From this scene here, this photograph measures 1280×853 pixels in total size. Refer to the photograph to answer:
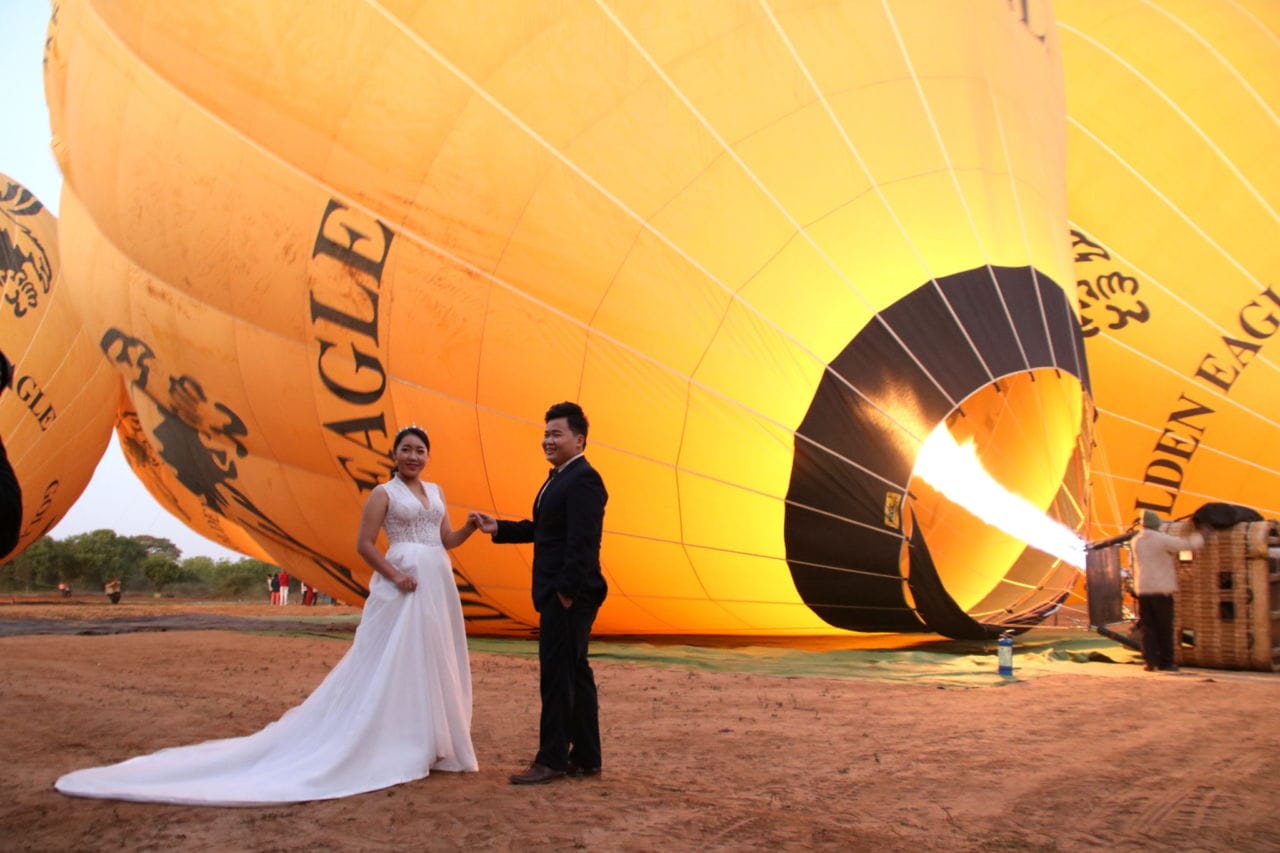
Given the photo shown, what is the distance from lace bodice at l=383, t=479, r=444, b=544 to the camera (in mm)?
3084

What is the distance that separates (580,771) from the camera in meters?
2.78

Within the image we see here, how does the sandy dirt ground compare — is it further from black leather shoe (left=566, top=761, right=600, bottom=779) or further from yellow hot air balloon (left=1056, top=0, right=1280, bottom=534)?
yellow hot air balloon (left=1056, top=0, right=1280, bottom=534)

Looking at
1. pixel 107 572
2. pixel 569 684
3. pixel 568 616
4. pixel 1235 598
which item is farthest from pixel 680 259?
pixel 107 572

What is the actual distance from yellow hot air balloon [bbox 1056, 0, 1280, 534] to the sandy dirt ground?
2.63 m

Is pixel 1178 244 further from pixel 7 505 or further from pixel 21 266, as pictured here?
pixel 21 266

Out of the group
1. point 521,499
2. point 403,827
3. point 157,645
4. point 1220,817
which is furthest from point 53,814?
point 157,645

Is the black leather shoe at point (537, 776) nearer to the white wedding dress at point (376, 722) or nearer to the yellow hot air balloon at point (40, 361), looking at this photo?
the white wedding dress at point (376, 722)

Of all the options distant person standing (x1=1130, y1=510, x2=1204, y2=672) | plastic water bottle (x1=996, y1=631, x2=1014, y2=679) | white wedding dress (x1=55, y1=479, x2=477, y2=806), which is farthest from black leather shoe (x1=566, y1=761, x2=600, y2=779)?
distant person standing (x1=1130, y1=510, x2=1204, y2=672)

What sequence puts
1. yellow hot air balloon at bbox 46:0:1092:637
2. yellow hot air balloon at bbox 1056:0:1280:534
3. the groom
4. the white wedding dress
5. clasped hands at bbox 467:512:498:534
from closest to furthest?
the white wedding dress < the groom < clasped hands at bbox 467:512:498:534 < yellow hot air balloon at bbox 46:0:1092:637 < yellow hot air balloon at bbox 1056:0:1280:534

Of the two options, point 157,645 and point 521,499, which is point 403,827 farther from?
point 157,645

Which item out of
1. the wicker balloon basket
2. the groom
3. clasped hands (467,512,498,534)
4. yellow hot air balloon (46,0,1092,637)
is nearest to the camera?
the groom

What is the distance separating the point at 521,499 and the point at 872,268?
2.05 meters

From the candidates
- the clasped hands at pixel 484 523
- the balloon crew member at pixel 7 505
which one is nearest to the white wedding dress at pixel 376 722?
the clasped hands at pixel 484 523

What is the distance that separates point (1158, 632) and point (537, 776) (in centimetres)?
447
